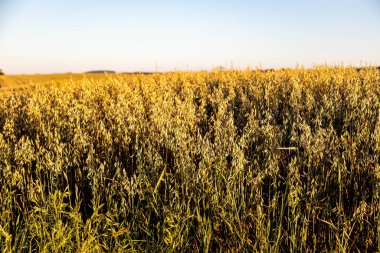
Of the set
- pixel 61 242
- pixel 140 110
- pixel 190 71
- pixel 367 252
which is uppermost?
pixel 190 71

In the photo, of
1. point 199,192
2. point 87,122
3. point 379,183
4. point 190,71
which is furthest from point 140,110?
point 190,71

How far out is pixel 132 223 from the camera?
2424 mm

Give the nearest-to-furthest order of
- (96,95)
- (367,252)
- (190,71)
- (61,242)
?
(61,242) → (367,252) → (96,95) → (190,71)

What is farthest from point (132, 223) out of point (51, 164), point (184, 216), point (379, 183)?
point (379, 183)

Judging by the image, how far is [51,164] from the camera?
2.44 metres

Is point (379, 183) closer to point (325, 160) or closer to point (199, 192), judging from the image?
point (325, 160)

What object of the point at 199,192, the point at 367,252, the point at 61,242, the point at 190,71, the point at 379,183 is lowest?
the point at 367,252

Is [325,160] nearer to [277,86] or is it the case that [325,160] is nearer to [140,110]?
[140,110]

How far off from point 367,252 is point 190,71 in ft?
23.5

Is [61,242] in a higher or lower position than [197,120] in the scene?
lower

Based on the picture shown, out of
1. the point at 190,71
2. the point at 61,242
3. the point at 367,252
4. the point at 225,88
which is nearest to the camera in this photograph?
the point at 61,242

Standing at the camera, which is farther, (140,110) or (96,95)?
Result: (96,95)

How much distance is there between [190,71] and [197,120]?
5.15 metres

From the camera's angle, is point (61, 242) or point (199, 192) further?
point (199, 192)
